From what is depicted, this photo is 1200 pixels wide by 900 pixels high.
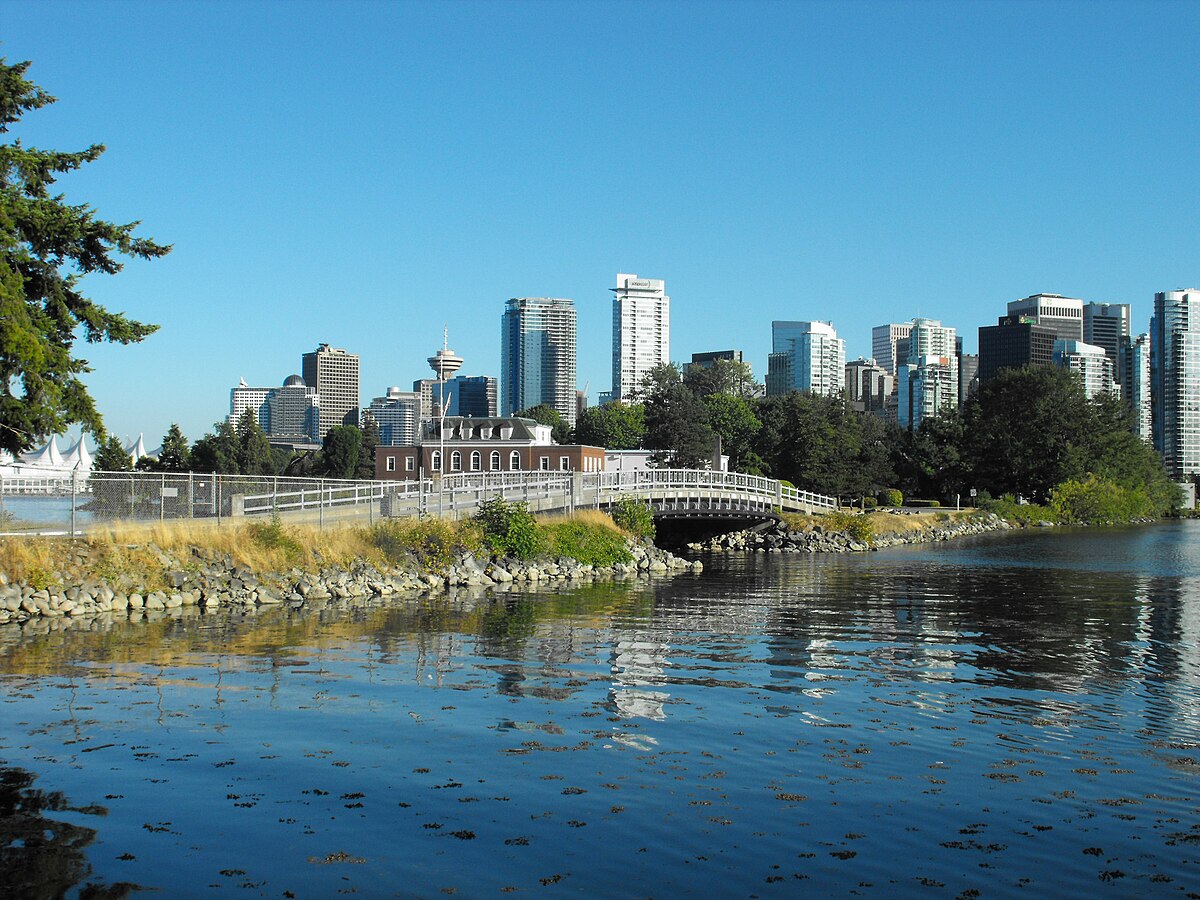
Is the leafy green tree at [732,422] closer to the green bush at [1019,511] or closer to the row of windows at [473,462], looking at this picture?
the row of windows at [473,462]

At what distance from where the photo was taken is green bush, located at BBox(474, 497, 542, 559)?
144 ft

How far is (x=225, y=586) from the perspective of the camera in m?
31.2

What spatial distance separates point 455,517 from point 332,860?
35.9 meters

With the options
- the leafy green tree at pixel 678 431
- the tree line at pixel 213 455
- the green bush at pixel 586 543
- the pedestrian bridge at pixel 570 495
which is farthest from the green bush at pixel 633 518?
the leafy green tree at pixel 678 431

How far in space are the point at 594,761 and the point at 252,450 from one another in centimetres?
10799

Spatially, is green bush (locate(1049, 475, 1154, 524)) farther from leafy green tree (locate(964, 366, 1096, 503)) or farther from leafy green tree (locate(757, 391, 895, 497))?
leafy green tree (locate(757, 391, 895, 497))

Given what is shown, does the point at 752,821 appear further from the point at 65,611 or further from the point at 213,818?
the point at 65,611

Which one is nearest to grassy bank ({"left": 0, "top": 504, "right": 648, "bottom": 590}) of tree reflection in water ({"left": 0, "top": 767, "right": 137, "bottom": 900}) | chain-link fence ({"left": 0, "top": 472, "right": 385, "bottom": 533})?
chain-link fence ({"left": 0, "top": 472, "right": 385, "bottom": 533})

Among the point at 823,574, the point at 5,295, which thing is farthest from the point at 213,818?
Result: the point at 823,574

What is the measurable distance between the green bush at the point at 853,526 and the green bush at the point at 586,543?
26.8 meters

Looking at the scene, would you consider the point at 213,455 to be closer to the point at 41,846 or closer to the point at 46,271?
the point at 46,271

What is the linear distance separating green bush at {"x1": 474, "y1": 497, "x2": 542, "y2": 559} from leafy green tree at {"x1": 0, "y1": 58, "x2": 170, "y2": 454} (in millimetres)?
15736

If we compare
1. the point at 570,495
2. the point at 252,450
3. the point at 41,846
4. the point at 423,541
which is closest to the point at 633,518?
the point at 570,495

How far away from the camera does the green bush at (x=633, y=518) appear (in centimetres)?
5600
